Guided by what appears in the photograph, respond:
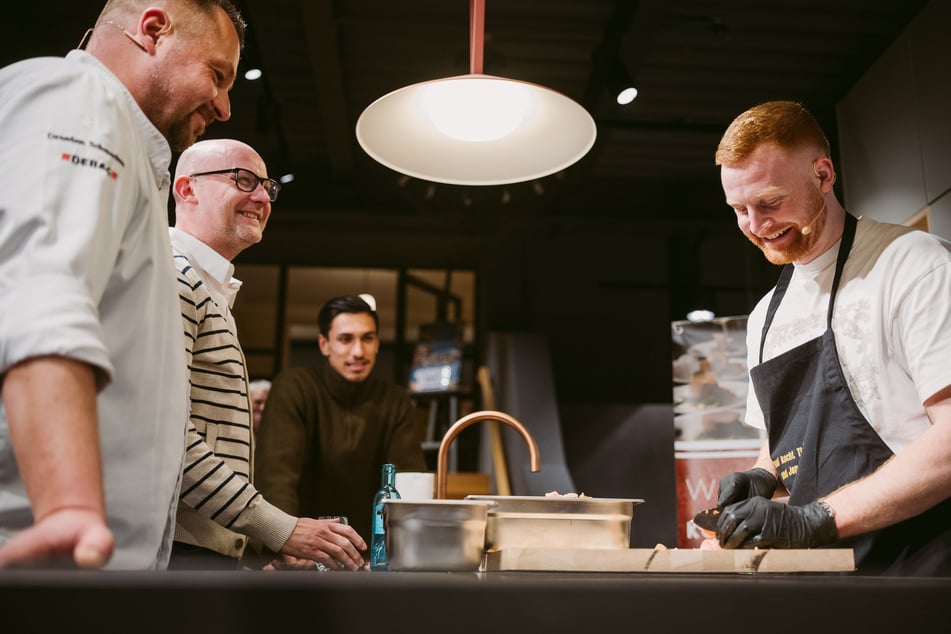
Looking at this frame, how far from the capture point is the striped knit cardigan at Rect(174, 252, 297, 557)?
1.66 metres

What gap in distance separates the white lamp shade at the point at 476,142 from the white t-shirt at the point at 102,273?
722mm

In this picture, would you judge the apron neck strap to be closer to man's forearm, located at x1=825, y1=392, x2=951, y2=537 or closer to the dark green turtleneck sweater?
man's forearm, located at x1=825, y1=392, x2=951, y2=537

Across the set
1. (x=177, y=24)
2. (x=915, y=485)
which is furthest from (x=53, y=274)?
(x=915, y=485)

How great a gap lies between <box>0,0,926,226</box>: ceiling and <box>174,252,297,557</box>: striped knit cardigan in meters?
2.81

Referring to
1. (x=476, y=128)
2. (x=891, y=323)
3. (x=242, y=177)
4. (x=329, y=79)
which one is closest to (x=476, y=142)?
(x=476, y=128)

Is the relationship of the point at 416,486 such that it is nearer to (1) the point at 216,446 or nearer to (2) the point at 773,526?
(1) the point at 216,446

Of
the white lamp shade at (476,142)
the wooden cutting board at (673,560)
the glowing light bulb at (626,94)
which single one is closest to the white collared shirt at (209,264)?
the white lamp shade at (476,142)

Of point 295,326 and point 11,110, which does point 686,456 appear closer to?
point 11,110

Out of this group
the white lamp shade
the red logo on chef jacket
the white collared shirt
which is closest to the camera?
the red logo on chef jacket

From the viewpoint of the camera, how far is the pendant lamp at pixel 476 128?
5.94 feet

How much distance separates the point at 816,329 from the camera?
1.93 meters

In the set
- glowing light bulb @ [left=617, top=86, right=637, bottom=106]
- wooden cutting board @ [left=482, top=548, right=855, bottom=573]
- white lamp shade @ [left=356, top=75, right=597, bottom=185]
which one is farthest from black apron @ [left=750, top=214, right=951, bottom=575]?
glowing light bulb @ [left=617, top=86, right=637, bottom=106]

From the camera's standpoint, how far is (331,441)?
3279 millimetres

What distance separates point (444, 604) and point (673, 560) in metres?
Result: 0.53
